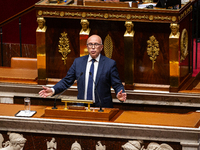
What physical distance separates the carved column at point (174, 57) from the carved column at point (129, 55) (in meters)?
0.46

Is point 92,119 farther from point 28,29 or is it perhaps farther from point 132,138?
point 28,29

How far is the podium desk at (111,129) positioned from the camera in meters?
4.61

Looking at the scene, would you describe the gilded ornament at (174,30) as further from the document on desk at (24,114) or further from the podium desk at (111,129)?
the document on desk at (24,114)

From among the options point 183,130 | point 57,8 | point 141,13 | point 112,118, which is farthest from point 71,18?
point 183,130

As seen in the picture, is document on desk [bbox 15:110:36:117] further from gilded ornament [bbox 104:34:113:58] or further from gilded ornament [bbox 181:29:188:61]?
gilded ornament [bbox 181:29:188:61]

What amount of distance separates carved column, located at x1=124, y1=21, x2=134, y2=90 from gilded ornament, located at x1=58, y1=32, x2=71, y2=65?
739 mm

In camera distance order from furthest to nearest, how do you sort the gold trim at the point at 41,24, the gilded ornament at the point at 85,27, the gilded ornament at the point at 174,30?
the gold trim at the point at 41,24, the gilded ornament at the point at 85,27, the gilded ornament at the point at 174,30

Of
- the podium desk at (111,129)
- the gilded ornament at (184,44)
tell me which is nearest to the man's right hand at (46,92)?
the podium desk at (111,129)

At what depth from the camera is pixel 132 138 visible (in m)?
4.70

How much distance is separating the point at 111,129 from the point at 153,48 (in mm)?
1852

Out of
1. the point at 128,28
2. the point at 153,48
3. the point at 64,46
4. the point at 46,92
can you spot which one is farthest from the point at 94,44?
the point at 64,46

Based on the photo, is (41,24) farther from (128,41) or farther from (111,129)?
(111,129)

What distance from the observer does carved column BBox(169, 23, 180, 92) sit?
6.16 m

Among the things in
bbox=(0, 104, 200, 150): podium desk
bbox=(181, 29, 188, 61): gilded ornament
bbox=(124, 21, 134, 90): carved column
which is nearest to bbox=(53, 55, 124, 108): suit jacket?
bbox=(0, 104, 200, 150): podium desk
